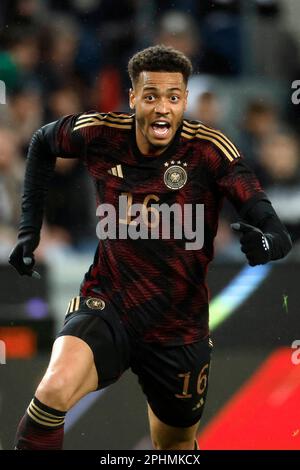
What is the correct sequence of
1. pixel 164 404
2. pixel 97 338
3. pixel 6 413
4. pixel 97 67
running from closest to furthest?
pixel 97 338
pixel 164 404
pixel 6 413
pixel 97 67

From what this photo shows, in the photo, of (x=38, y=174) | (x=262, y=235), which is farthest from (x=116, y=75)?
(x=262, y=235)

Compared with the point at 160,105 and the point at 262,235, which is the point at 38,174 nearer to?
the point at 160,105

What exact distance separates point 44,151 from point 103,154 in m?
0.37

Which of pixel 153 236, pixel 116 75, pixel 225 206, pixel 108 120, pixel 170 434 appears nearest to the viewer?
pixel 153 236

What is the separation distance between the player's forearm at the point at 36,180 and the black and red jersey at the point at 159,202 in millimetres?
329

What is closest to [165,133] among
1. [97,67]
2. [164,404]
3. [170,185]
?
[170,185]

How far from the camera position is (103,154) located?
4.71m

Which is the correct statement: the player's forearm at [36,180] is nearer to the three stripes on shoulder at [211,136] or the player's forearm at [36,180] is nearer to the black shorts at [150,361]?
the black shorts at [150,361]

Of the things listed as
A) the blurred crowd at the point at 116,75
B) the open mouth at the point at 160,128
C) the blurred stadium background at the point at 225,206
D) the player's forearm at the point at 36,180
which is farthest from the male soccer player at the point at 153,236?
the blurred crowd at the point at 116,75

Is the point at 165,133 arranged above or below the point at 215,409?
above

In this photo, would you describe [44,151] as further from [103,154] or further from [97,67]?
[97,67]

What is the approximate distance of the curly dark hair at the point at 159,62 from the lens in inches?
179

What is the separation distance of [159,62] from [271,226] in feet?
2.45

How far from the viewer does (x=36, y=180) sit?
5.02 meters
